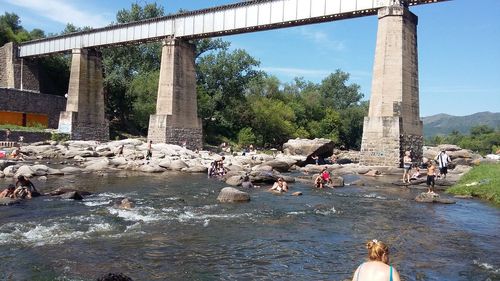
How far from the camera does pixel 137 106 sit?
5441 cm

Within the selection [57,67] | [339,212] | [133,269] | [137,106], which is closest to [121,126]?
[137,106]

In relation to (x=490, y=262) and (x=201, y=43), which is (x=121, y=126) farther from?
(x=490, y=262)

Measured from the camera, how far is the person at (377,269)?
4.84 meters

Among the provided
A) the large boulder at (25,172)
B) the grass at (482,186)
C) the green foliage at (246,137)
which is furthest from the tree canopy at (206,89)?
the grass at (482,186)

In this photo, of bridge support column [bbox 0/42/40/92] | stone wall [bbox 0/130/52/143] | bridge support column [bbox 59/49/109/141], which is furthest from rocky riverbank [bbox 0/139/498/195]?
bridge support column [bbox 0/42/40/92]

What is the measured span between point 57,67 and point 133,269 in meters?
57.1

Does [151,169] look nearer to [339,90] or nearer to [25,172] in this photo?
[25,172]

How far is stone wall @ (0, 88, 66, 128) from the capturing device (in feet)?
153

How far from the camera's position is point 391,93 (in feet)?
93.8

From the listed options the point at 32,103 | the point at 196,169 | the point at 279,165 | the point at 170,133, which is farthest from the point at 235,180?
the point at 32,103

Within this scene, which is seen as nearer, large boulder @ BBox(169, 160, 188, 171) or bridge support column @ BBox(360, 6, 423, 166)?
bridge support column @ BBox(360, 6, 423, 166)

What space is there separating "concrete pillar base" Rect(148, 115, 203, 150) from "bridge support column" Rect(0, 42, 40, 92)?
2401 centimetres

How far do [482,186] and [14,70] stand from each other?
50.3m

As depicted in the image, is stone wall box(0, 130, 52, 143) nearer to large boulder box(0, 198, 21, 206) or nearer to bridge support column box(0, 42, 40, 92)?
bridge support column box(0, 42, 40, 92)
